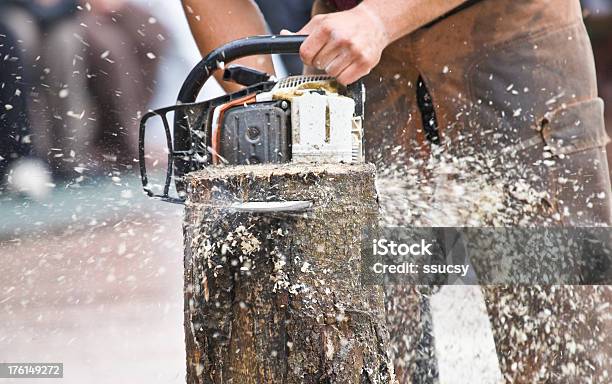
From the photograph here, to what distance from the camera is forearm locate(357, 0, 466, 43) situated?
1214mm

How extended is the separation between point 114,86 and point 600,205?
1.39 meters

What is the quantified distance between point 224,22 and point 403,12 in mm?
565

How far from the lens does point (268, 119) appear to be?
0.99m

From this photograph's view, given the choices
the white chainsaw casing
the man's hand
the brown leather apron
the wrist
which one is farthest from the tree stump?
the brown leather apron

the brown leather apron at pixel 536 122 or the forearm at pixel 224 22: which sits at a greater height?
the forearm at pixel 224 22

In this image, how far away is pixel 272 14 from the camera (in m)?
1.70

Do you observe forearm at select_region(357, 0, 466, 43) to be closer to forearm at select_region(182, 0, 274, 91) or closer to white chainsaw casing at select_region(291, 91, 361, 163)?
white chainsaw casing at select_region(291, 91, 361, 163)

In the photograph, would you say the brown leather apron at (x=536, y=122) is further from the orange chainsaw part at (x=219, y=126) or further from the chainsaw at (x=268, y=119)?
the orange chainsaw part at (x=219, y=126)

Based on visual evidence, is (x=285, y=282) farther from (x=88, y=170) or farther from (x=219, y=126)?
(x=88, y=170)

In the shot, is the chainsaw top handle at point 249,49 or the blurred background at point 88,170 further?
the blurred background at point 88,170

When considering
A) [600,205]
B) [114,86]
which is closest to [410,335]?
[600,205]

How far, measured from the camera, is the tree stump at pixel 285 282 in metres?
0.83

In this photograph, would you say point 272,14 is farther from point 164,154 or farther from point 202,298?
point 202,298

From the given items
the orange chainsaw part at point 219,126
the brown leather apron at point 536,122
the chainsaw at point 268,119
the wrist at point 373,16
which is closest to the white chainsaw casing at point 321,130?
the chainsaw at point 268,119
